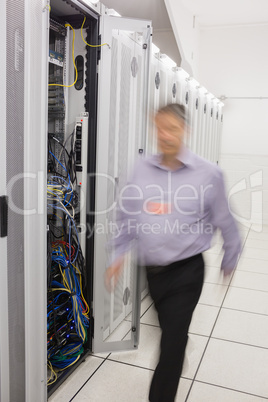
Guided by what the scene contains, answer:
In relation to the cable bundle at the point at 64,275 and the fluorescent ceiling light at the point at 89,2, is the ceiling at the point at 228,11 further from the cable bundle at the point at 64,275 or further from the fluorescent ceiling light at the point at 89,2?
the cable bundle at the point at 64,275

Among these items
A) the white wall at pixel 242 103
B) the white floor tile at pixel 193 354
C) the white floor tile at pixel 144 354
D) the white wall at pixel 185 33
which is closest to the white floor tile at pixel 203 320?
the white floor tile at pixel 193 354

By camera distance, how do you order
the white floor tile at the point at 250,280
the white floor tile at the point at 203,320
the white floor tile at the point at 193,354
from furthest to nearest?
the white floor tile at the point at 250,280, the white floor tile at the point at 203,320, the white floor tile at the point at 193,354

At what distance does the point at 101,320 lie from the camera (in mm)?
2564

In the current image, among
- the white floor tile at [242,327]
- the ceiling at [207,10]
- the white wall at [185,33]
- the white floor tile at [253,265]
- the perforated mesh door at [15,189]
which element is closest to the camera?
the perforated mesh door at [15,189]

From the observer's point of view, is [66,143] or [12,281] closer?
[12,281]

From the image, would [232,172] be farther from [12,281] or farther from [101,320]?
[12,281]

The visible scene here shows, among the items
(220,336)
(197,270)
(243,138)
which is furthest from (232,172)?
(197,270)

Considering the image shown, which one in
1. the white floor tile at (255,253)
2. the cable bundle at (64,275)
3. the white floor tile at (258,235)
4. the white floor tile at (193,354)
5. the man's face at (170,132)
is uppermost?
the man's face at (170,132)

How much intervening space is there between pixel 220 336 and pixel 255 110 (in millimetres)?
5247

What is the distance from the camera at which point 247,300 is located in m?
3.64

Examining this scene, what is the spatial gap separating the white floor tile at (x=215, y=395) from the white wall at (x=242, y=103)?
5382 mm

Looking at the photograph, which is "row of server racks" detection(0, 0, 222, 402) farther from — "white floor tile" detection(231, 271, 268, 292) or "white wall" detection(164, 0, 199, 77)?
"white wall" detection(164, 0, 199, 77)

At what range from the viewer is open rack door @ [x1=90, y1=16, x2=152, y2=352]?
2.36 metres

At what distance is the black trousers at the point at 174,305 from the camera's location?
5.64 feet
